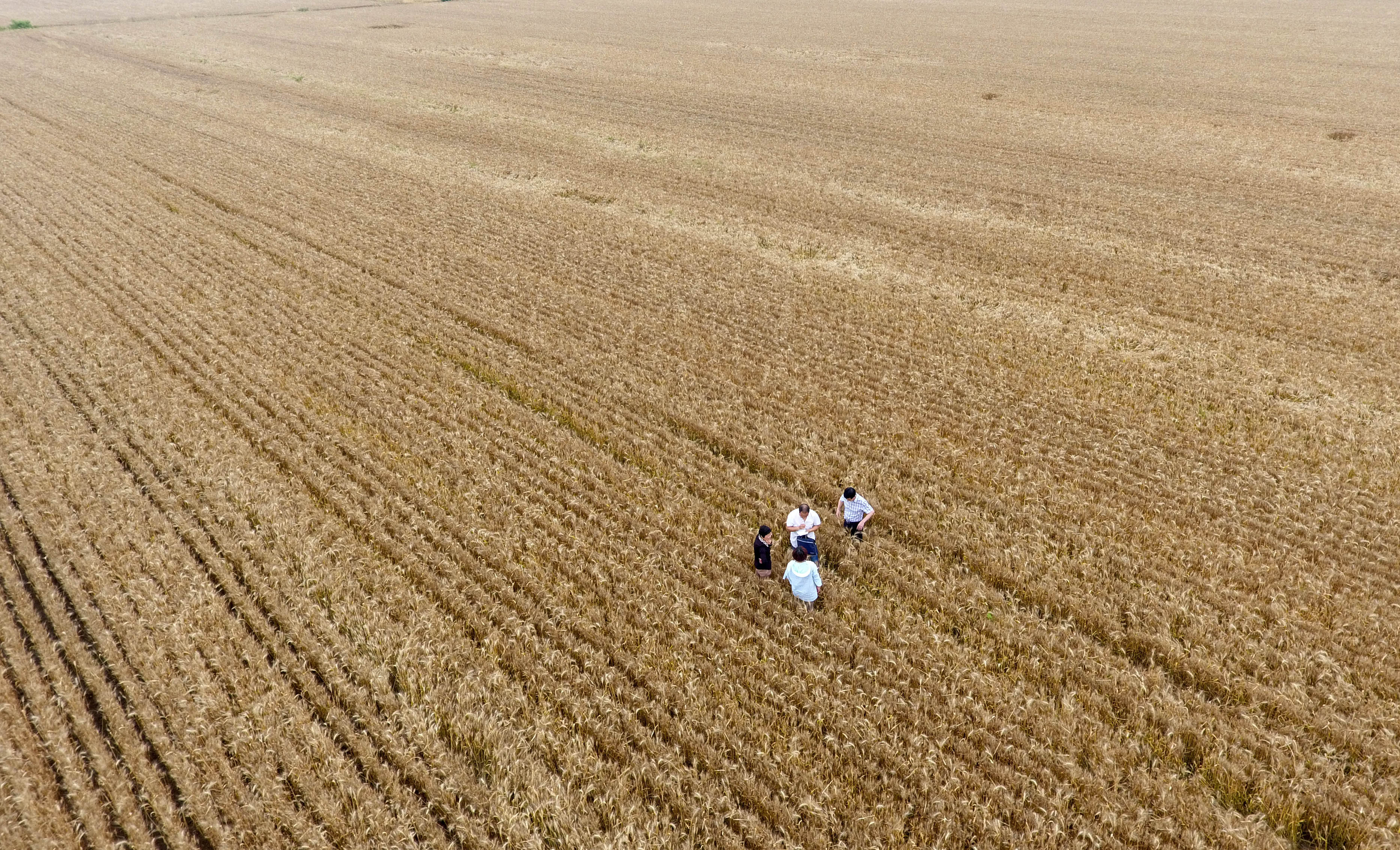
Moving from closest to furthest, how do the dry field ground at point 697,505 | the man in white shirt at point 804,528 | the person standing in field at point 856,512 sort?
the dry field ground at point 697,505 < the man in white shirt at point 804,528 < the person standing in field at point 856,512

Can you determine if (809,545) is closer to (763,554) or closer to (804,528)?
(804,528)

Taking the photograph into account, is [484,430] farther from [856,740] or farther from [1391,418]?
[1391,418]

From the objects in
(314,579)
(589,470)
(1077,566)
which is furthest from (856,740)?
(314,579)

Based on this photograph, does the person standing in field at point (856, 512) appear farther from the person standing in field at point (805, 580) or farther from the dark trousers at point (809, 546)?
the person standing in field at point (805, 580)

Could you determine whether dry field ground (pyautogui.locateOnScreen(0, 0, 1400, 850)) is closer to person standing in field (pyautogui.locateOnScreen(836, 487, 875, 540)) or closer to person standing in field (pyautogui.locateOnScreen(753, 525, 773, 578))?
person standing in field (pyautogui.locateOnScreen(753, 525, 773, 578))

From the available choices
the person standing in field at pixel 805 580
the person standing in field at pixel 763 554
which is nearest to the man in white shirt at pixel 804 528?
Answer: the person standing in field at pixel 763 554

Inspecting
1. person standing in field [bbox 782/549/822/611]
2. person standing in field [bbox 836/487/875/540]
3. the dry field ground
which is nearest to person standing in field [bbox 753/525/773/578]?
the dry field ground
